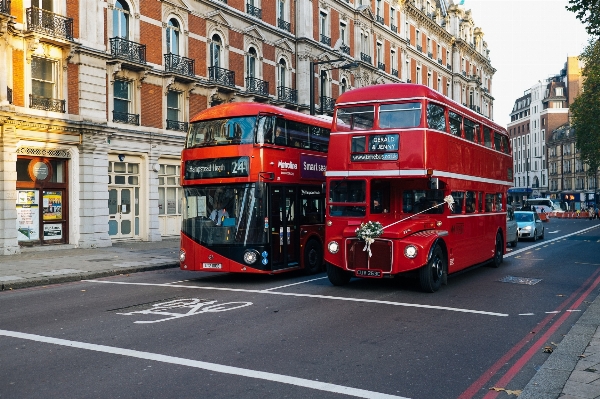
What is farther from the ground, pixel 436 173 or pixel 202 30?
pixel 202 30

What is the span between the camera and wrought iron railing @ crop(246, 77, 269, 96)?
31.9 meters

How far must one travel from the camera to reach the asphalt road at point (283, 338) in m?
5.84

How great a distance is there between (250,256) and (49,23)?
1384cm

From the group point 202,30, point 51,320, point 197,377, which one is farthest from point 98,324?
point 202,30

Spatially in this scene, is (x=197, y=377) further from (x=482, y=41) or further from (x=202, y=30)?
(x=482, y=41)

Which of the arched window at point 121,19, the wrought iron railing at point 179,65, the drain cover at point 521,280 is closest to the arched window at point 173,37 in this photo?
the wrought iron railing at point 179,65

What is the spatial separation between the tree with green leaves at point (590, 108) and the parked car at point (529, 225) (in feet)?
70.5

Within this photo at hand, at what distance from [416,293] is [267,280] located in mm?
3977

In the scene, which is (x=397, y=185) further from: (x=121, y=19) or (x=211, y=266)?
(x=121, y=19)

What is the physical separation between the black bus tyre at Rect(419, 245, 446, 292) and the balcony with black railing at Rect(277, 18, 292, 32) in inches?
997

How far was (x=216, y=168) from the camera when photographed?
13.4m

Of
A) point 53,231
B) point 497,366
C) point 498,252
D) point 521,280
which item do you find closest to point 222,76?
point 53,231

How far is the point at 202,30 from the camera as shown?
2892 cm

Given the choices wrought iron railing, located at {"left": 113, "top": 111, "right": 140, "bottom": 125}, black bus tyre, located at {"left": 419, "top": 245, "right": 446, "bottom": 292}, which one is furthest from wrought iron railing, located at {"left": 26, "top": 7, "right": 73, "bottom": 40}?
black bus tyre, located at {"left": 419, "top": 245, "right": 446, "bottom": 292}
